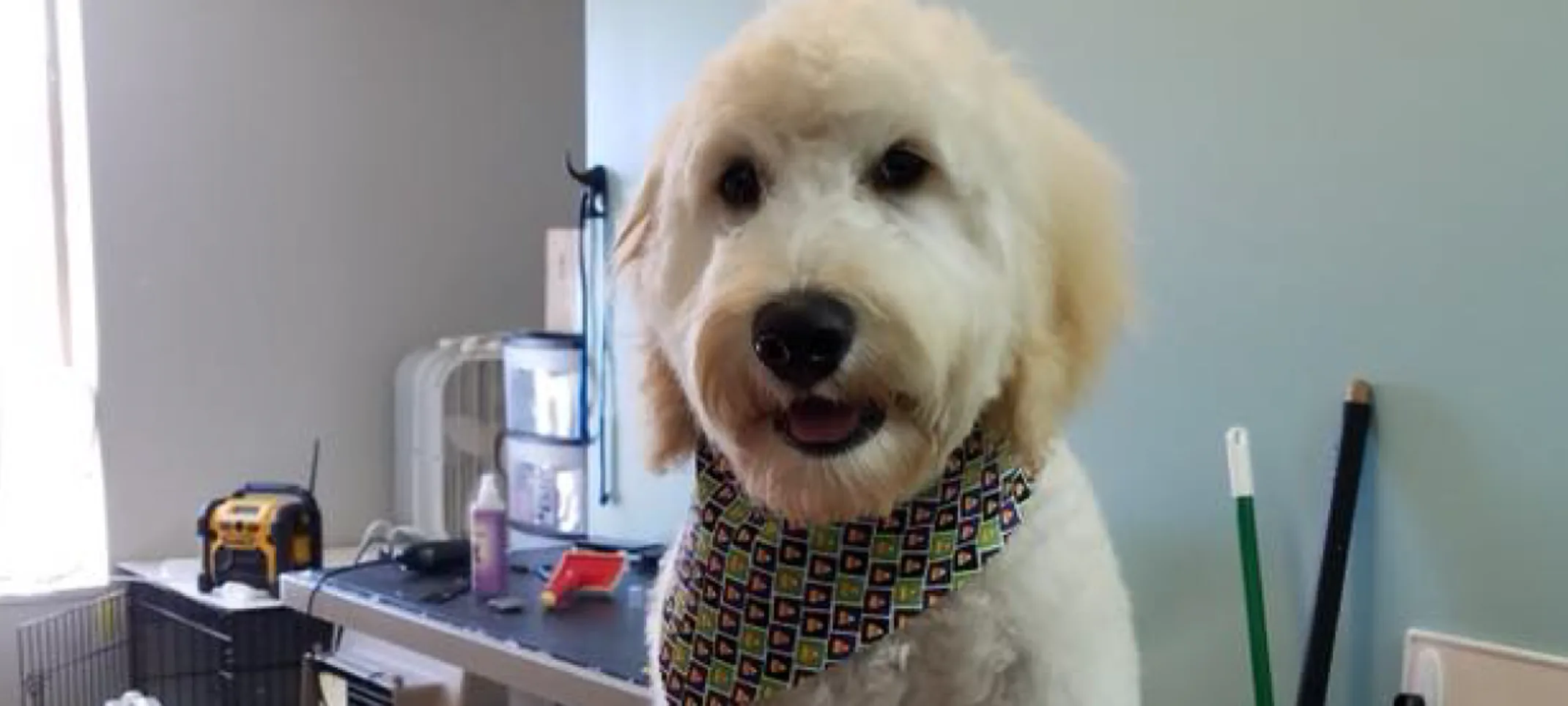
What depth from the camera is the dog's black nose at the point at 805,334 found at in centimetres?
78

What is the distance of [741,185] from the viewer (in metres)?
0.92

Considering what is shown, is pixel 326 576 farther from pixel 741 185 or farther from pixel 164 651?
pixel 741 185

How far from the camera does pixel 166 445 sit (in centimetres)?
304

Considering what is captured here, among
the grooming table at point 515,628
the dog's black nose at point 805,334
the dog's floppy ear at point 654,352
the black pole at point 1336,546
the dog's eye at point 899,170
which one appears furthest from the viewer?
the grooming table at point 515,628

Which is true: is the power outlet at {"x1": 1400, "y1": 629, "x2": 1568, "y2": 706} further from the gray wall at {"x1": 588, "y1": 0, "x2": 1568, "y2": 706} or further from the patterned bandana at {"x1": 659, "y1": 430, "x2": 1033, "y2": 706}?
the patterned bandana at {"x1": 659, "y1": 430, "x2": 1033, "y2": 706}

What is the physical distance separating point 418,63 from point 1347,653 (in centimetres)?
269

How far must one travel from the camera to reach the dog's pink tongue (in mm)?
827

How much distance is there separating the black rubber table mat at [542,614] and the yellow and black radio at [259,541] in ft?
1.73

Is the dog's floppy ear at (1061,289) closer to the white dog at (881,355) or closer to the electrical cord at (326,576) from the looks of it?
the white dog at (881,355)

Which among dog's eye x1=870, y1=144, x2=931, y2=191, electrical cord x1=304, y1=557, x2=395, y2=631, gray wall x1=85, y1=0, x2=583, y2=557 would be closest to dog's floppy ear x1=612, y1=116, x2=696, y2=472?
dog's eye x1=870, y1=144, x2=931, y2=191

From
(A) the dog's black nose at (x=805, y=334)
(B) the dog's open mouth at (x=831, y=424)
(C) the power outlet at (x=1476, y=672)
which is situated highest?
(A) the dog's black nose at (x=805, y=334)

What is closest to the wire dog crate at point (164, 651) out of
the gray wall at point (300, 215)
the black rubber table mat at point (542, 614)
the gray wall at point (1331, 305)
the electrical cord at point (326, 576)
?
the gray wall at point (300, 215)

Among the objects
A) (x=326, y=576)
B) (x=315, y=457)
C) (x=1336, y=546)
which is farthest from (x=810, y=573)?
(x=315, y=457)

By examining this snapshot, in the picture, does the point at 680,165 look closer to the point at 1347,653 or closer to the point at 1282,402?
the point at 1282,402
